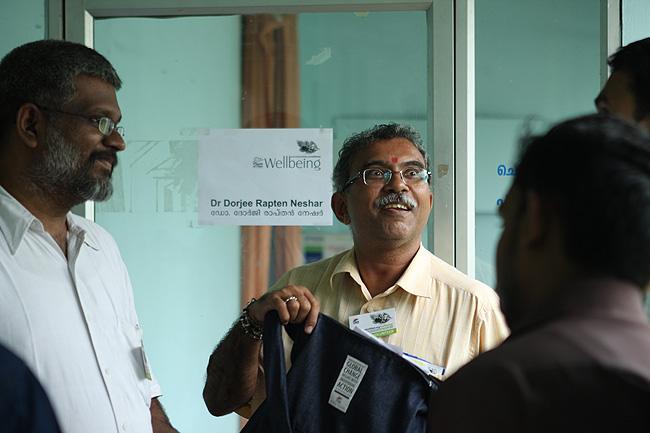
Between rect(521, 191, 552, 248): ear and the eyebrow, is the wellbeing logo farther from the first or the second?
rect(521, 191, 552, 248): ear

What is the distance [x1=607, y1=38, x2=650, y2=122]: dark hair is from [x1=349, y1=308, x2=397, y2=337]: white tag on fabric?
41.3 inches

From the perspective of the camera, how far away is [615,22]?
2.56 metres

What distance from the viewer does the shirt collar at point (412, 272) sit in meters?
2.01

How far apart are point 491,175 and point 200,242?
1453 mm

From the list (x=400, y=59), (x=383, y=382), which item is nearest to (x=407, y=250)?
(x=383, y=382)

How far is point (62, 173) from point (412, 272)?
4.17ft

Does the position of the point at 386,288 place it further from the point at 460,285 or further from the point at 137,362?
the point at 137,362

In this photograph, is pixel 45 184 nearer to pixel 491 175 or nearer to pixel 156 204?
pixel 156 204

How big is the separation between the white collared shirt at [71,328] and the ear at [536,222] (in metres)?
1.44

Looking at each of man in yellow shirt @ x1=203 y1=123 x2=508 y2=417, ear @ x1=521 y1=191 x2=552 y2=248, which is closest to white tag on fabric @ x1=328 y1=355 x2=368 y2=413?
man in yellow shirt @ x1=203 y1=123 x2=508 y2=417

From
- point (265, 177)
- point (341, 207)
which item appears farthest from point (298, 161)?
point (341, 207)

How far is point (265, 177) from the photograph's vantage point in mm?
2672

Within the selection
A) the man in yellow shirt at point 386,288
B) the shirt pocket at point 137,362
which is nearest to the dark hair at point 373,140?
the man in yellow shirt at point 386,288

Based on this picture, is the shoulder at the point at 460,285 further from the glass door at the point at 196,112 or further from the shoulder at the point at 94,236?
the shoulder at the point at 94,236
